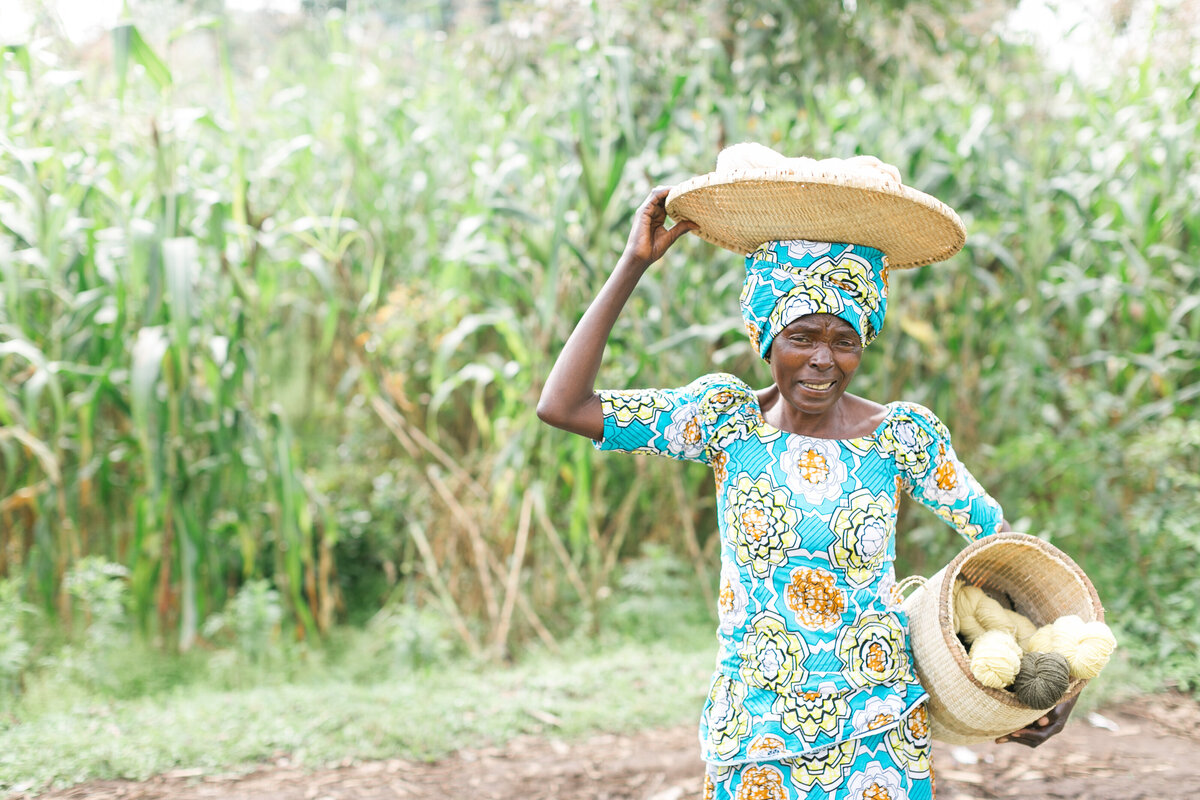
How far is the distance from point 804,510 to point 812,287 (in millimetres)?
346

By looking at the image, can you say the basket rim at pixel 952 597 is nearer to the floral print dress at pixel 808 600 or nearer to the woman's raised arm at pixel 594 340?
the floral print dress at pixel 808 600

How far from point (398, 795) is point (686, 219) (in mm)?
1718

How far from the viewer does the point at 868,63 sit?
339 cm

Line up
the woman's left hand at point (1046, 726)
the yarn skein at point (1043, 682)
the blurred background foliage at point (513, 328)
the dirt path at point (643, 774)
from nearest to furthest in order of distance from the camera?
1. the yarn skein at point (1043, 682)
2. the woman's left hand at point (1046, 726)
3. the dirt path at point (643, 774)
4. the blurred background foliage at point (513, 328)

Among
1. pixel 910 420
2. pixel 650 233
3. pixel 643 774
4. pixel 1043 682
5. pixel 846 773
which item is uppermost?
pixel 650 233

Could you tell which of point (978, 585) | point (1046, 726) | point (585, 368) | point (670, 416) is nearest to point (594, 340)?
point (585, 368)

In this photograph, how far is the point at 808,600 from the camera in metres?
1.44

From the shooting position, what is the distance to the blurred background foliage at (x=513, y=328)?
9.75ft

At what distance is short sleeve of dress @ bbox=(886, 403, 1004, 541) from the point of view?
1.50 meters

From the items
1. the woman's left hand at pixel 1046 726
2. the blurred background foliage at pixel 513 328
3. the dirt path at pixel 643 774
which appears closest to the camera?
the woman's left hand at pixel 1046 726

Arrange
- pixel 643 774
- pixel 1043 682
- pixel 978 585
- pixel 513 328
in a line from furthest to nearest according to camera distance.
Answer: pixel 513 328, pixel 643 774, pixel 978 585, pixel 1043 682

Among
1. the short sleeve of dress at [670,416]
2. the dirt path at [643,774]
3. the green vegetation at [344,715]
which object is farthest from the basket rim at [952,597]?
the green vegetation at [344,715]

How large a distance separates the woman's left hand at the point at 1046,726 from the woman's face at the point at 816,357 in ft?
1.95

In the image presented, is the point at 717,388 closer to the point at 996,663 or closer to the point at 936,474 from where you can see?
the point at 936,474
